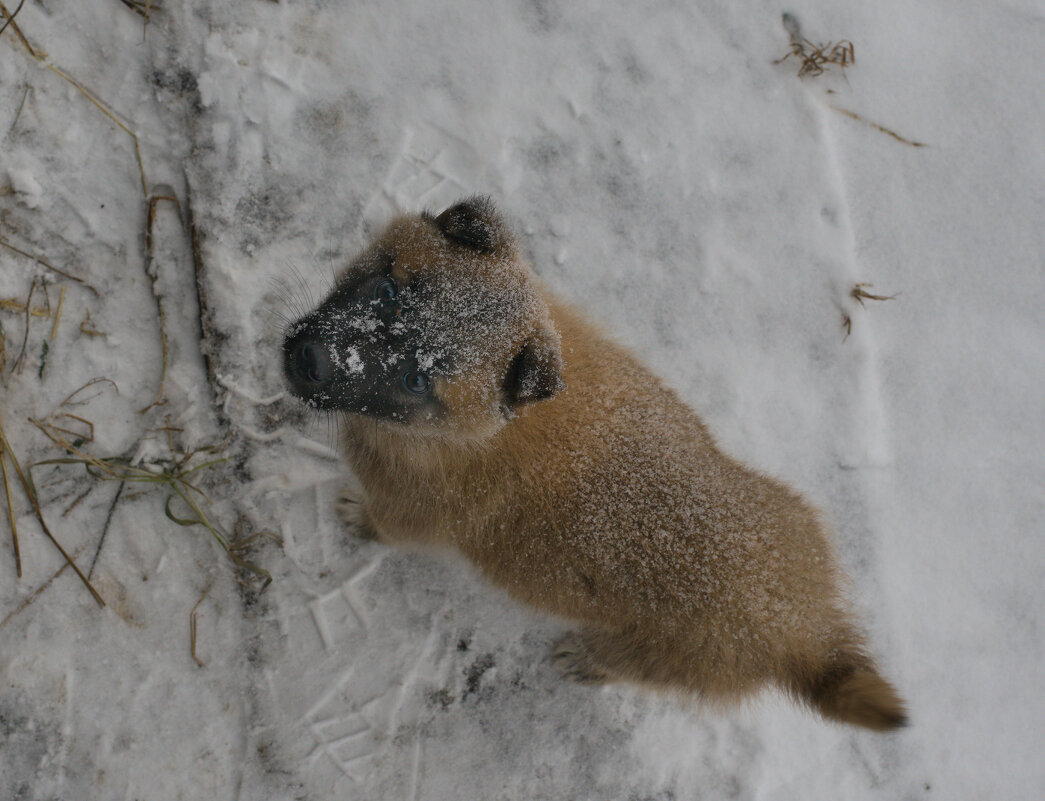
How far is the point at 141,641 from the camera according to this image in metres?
3.34

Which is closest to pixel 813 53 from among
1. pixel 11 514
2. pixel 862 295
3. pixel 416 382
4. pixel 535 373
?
pixel 862 295

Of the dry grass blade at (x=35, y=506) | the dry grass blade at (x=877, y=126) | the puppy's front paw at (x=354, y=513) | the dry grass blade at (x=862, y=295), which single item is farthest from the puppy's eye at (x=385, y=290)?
the dry grass blade at (x=877, y=126)

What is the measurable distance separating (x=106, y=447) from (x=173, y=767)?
5.12 feet

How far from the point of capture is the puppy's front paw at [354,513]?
349 cm

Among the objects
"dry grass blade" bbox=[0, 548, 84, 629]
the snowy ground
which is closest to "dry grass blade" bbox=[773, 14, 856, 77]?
the snowy ground

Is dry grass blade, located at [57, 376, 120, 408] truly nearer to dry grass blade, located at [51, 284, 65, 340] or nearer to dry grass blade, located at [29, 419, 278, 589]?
dry grass blade, located at [29, 419, 278, 589]

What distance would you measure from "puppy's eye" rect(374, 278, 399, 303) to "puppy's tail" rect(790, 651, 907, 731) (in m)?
2.10

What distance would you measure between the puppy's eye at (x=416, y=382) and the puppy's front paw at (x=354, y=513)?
1.12 metres

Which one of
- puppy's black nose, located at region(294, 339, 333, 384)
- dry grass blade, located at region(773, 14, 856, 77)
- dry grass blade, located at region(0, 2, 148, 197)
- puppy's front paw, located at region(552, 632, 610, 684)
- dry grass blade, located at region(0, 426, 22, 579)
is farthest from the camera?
dry grass blade, located at region(773, 14, 856, 77)

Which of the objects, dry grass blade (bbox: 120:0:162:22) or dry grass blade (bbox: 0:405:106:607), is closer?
dry grass blade (bbox: 0:405:106:607)

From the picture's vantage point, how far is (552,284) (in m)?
3.75

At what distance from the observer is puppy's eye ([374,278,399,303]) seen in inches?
102

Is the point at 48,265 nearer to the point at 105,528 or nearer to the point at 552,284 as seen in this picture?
the point at 105,528

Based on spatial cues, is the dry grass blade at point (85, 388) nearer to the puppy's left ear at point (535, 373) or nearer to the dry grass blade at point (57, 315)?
the dry grass blade at point (57, 315)
